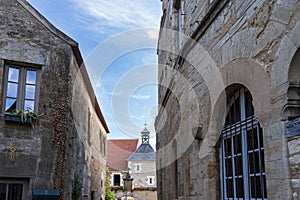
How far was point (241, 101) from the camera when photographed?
3.97 m

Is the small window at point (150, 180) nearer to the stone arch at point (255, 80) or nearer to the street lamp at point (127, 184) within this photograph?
the street lamp at point (127, 184)

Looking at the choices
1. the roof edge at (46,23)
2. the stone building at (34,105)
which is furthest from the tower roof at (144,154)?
the roof edge at (46,23)

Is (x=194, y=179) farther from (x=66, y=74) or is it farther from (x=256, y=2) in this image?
(x=66, y=74)

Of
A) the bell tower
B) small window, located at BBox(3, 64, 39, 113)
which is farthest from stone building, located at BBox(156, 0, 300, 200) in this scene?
the bell tower

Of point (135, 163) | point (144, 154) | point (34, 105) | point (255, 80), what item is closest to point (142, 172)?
point (135, 163)

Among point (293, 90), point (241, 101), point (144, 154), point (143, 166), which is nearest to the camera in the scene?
point (293, 90)

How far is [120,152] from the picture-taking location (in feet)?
132

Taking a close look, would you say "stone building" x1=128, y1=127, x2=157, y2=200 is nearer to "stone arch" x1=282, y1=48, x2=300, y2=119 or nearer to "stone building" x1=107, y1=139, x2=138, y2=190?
"stone building" x1=107, y1=139, x2=138, y2=190

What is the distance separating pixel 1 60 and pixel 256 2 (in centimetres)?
556

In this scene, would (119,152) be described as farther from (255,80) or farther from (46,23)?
(255,80)

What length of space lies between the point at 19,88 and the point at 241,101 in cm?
498

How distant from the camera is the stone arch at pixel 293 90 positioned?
106 inches

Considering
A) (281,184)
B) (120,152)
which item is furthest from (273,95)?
(120,152)

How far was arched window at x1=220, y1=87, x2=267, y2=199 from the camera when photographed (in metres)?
3.47
